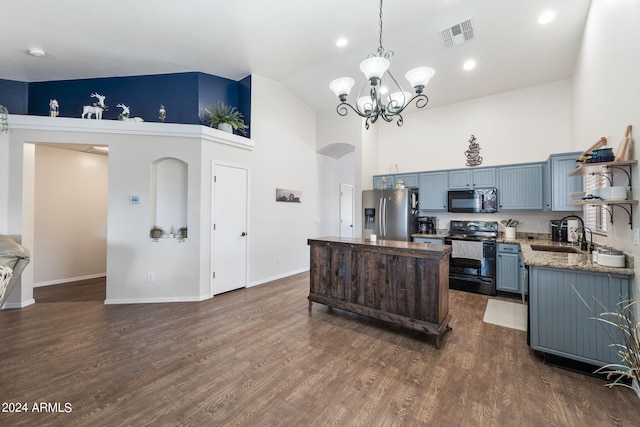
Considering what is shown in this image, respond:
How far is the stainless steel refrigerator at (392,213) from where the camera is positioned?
4.94 metres

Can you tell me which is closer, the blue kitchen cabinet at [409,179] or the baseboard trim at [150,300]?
the baseboard trim at [150,300]

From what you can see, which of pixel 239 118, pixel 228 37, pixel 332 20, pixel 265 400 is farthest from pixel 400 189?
pixel 265 400

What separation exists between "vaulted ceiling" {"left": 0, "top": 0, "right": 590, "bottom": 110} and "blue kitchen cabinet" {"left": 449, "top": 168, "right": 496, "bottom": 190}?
1.45 m

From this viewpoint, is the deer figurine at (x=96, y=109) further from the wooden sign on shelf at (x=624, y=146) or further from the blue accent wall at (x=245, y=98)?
the wooden sign on shelf at (x=624, y=146)

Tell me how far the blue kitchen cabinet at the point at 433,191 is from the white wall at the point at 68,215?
20.8ft

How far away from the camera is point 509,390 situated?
1.96 meters

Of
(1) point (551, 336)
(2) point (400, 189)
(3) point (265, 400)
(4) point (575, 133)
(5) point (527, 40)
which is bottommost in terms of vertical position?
(3) point (265, 400)

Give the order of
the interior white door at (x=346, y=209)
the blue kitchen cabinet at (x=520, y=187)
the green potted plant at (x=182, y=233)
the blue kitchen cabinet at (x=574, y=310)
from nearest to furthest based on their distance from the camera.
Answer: the blue kitchen cabinet at (x=574, y=310) → the green potted plant at (x=182, y=233) → the blue kitchen cabinet at (x=520, y=187) → the interior white door at (x=346, y=209)

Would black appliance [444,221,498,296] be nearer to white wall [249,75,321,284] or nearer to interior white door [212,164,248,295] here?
white wall [249,75,321,284]

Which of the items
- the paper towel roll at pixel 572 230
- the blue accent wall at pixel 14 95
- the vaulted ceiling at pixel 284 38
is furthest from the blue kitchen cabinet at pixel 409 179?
the blue accent wall at pixel 14 95

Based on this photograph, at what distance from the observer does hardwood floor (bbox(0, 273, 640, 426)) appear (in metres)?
1.72

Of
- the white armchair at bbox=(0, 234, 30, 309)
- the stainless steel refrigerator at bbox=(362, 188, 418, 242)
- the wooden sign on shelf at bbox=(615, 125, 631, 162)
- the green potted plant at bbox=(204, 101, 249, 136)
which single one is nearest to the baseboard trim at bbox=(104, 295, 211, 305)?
the white armchair at bbox=(0, 234, 30, 309)

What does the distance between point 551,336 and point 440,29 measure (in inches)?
147

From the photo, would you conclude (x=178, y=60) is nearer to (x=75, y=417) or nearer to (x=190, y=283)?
(x=190, y=283)
